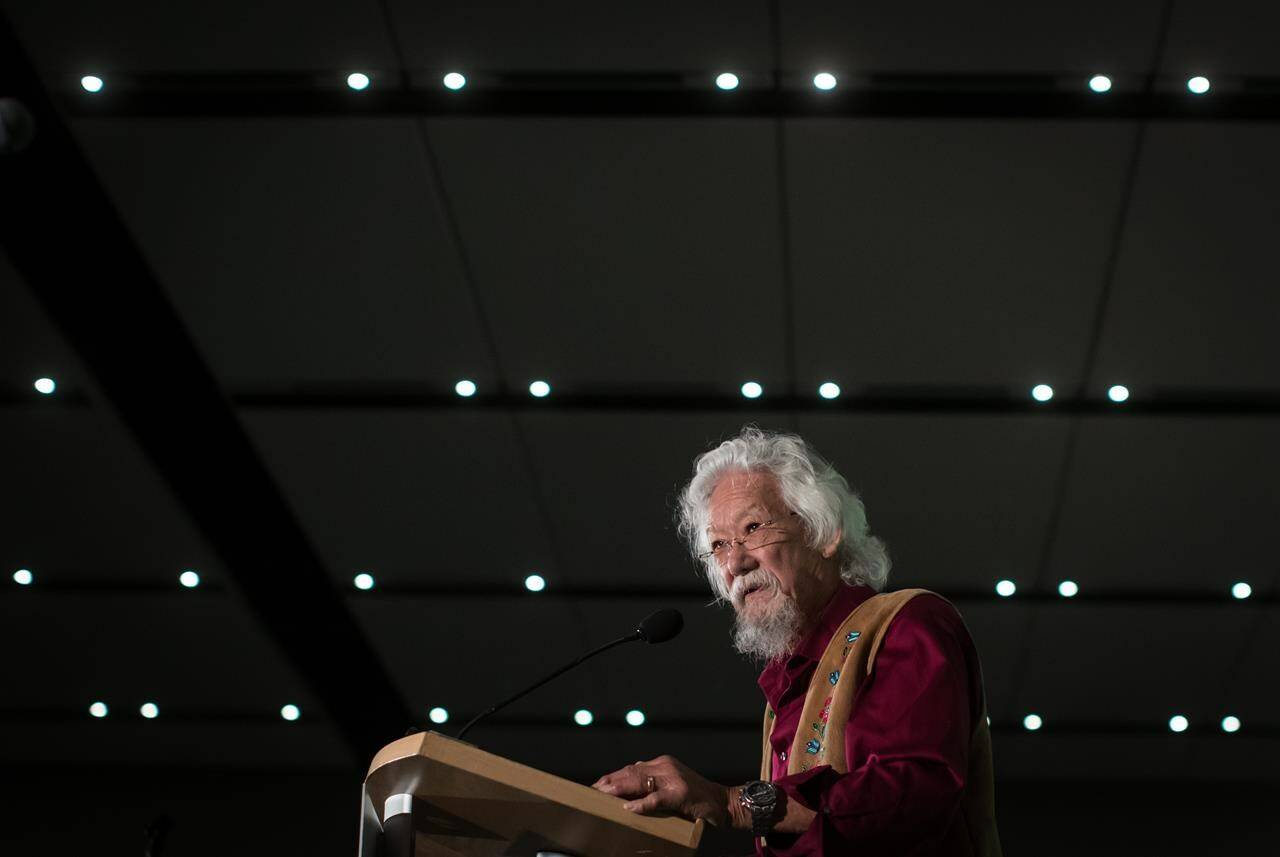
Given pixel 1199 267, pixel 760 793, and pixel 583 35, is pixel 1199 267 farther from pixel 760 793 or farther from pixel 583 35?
pixel 760 793

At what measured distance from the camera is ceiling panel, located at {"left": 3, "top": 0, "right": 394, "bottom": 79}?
4.26m

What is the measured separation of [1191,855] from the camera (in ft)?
23.4

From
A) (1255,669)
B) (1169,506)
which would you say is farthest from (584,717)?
(1255,669)

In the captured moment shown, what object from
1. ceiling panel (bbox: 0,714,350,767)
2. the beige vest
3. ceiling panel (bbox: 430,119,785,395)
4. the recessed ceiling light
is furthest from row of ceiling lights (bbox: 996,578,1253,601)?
the beige vest

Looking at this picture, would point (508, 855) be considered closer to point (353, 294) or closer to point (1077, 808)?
point (353, 294)

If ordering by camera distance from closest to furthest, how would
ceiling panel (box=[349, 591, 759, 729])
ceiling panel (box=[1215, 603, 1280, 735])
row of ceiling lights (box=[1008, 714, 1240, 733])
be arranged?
ceiling panel (box=[1215, 603, 1280, 735]), ceiling panel (box=[349, 591, 759, 729]), row of ceiling lights (box=[1008, 714, 1240, 733])

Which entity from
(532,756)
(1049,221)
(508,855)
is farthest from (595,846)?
(532,756)

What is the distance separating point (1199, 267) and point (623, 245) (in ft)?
5.83

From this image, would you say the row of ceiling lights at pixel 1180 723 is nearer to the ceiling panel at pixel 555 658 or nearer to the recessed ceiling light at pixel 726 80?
the ceiling panel at pixel 555 658

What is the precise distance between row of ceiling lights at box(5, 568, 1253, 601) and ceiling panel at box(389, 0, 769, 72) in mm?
2445

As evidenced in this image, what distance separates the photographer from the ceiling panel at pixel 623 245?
14.8ft

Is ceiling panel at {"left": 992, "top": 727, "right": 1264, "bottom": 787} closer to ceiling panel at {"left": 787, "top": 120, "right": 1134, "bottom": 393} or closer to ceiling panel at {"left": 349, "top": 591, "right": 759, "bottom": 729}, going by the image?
ceiling panel at {"left": 349, "top": 591, "right": 759, "bottom": 729}

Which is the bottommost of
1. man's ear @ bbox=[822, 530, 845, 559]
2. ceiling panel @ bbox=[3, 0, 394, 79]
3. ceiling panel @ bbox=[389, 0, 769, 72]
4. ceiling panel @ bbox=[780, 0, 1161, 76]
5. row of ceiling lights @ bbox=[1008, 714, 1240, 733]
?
man's ear @ bbox=[822, 530, 845, 559]

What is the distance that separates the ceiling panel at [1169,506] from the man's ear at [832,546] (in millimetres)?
2959
